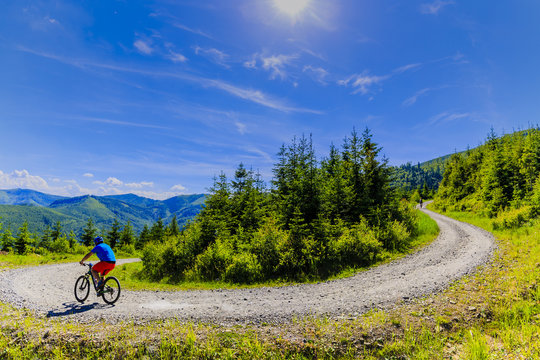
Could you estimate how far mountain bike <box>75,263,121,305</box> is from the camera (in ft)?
35.1

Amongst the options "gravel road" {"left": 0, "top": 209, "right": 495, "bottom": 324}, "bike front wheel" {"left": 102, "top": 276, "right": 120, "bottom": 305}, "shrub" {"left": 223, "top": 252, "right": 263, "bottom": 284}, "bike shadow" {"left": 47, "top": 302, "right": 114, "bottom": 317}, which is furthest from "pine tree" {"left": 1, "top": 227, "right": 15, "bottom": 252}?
"shrub" {"left": 223, "top": 252, "right": 263, "bottom": 284}

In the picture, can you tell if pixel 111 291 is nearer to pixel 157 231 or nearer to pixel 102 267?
pixel 102 267

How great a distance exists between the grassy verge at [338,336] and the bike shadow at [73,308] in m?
0.64

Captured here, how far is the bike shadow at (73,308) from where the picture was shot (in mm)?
9625

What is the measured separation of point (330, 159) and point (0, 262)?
1327 inches

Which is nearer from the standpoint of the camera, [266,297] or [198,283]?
[266,297]

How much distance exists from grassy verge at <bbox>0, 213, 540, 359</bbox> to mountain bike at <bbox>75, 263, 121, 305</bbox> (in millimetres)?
1989

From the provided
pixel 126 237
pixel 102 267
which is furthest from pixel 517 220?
pixel 126 237

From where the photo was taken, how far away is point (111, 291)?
1069 cm

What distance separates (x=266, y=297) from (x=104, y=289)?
739cm

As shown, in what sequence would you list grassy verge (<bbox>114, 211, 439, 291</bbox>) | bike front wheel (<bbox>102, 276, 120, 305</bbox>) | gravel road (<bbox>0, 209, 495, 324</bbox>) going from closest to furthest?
gravel road (<bbox>0, 209, 495, 324</bbox>)
bike front wheel (<bbox>102, 276, 120, 305</bbox>)
grassy verge (<bbox>114, 211, 439, 291</bbox>)

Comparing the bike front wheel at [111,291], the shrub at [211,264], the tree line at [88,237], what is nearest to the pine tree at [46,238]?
the tree line at [88,237]

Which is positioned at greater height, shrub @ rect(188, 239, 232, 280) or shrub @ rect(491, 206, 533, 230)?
shrub @ rect(491, 206, 533, 230)

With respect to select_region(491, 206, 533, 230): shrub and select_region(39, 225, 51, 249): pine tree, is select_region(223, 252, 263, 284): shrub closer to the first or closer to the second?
select_region(491, 206, 533, 230): shrub
